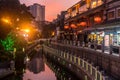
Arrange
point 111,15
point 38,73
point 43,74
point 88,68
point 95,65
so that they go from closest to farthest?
point 88,68, point 95,65, point 111,15, point 43,74, point 38,73

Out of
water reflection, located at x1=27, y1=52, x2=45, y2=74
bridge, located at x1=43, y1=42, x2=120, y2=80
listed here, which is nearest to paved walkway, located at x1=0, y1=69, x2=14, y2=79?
bridge, located at x1=43, y1=42, x2=120, y2=80

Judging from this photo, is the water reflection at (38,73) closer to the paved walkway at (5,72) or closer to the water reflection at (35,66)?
the water reflection at (35,66)

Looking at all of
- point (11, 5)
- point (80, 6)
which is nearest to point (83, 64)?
point (11, 5)

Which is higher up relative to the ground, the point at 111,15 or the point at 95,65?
the point at 111,15

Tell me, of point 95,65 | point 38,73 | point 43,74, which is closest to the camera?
point 95,65

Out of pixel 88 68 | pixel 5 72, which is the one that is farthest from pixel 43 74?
pixel 88 68

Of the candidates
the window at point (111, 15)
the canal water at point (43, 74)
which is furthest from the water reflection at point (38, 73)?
the window at point (111, 15)

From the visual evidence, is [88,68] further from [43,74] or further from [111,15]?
[43,74]

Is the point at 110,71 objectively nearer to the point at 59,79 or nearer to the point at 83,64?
the point at 83,64

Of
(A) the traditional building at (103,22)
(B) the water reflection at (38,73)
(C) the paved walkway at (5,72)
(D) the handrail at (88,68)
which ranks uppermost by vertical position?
(A) the traditional building at (103,22)

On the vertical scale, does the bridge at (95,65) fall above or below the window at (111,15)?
below

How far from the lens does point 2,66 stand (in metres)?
32.5

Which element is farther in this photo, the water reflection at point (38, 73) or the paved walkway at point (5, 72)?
the water reflection at point (38, 73)


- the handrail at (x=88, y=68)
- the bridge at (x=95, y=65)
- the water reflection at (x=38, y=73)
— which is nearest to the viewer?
the handrail at (x=88, y=68)
